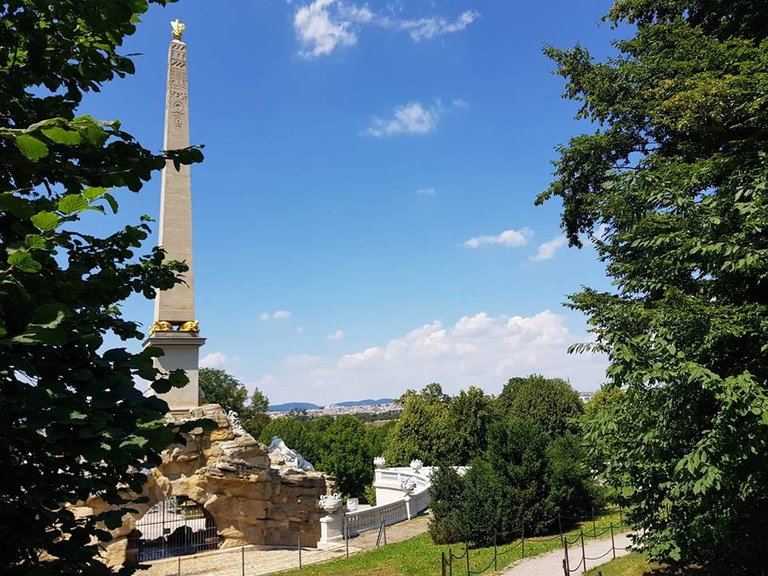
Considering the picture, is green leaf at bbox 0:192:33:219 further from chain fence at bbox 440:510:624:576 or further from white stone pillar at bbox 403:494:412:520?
white stone pillar at bbox 403:494:412:520

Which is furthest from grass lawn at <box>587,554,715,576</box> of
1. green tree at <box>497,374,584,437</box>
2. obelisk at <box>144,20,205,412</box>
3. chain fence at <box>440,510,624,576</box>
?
green tree at <box>497,374,584,437</box>

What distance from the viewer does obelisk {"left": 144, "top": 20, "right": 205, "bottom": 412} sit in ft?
60.6

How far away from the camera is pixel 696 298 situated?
7816mm

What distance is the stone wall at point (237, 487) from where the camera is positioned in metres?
19.4

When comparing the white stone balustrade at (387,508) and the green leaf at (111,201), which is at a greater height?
the green leaf at (111,201)

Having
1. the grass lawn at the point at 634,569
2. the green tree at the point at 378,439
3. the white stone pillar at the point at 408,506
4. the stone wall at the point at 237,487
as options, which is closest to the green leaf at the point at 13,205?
the grass lawn at the point at 634,569

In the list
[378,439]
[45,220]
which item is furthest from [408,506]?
[45,220]

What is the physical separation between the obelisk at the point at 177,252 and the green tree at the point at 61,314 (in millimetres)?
15510

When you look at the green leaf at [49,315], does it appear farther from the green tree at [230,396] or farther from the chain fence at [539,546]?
the green tree at [230,396]

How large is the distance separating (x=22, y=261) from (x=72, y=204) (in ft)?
1.23

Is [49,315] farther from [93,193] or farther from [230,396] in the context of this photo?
[230,396]

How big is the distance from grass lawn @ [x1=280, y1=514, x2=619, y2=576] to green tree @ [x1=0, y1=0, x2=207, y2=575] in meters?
13.4

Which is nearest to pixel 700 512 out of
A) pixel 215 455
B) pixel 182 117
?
pixel 215 455

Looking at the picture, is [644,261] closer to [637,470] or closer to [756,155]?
[756,155]
